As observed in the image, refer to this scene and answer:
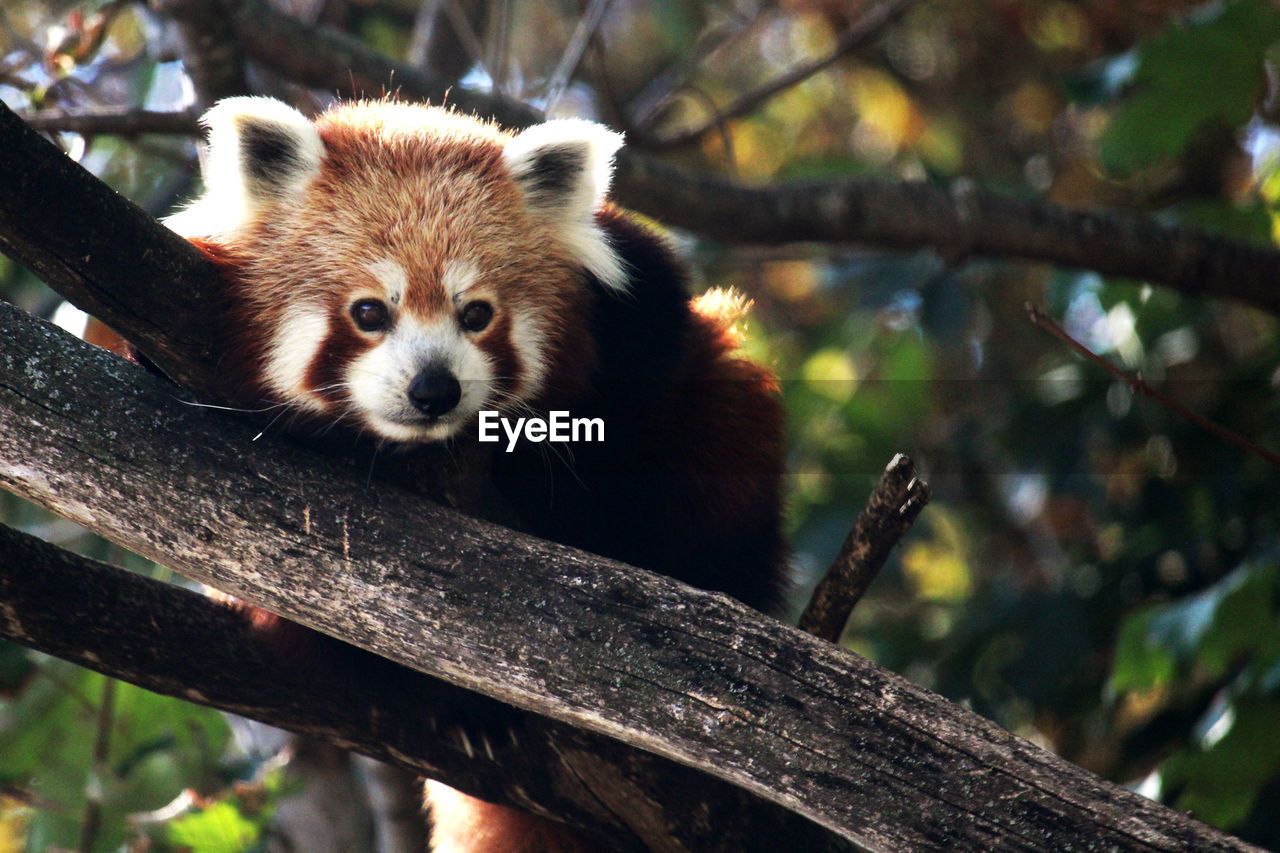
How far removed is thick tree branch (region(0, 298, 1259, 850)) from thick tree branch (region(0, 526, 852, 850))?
0.24 meters

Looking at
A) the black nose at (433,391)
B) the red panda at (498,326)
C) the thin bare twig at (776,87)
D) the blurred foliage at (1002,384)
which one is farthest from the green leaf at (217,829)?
the thin bare twig at (776,87)

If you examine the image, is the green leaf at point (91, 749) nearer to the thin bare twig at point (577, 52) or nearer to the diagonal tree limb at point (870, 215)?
the diagonal tree limb at point (870, 215)

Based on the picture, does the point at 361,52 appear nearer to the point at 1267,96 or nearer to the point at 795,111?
the point at 1267,96

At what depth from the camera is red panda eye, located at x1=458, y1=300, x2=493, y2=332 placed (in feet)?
7.91

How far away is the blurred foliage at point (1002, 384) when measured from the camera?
3215mm

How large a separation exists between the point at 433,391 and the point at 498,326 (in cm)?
30

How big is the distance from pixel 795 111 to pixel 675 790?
6.06 meters

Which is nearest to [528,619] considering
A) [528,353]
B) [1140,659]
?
[528,353]

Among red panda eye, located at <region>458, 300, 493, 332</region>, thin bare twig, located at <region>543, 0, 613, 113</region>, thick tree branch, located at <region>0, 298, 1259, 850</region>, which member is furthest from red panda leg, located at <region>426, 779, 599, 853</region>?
thin bare twig, located at <region>543, 0, 613, 113</region>


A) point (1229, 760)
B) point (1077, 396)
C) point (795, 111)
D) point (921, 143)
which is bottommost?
→ point (1229, 760)

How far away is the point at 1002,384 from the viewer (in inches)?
199

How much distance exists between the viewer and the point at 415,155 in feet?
8.45

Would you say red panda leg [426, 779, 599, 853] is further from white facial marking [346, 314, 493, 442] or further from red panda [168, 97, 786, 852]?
white facial marking [346, 314, 493, 442]

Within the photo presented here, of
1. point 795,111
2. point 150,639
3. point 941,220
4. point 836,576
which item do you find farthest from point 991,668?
point 795,111
